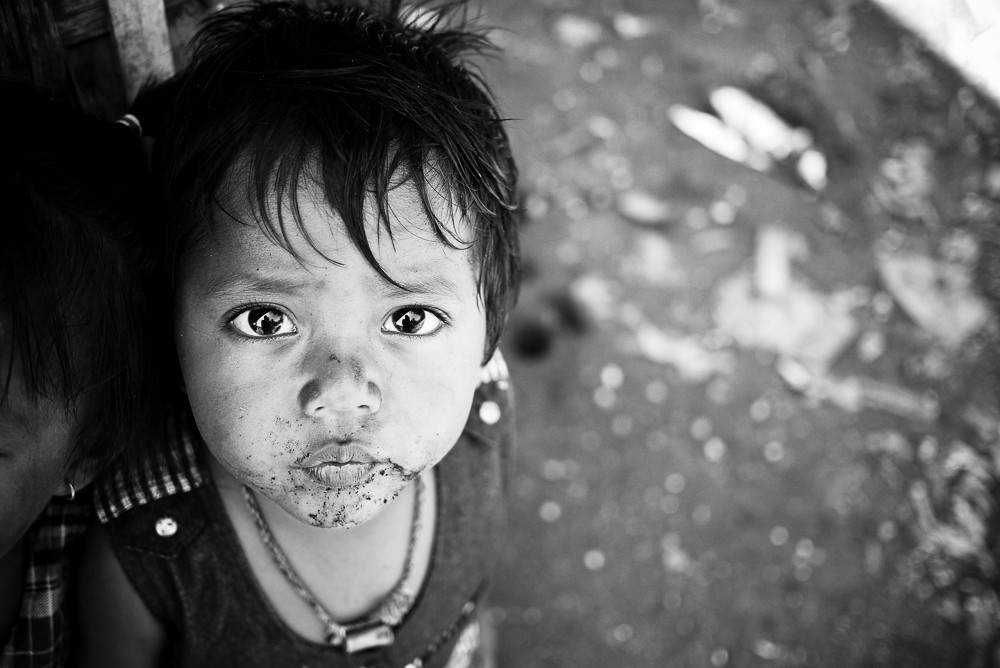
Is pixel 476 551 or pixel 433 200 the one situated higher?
pixel 433 200

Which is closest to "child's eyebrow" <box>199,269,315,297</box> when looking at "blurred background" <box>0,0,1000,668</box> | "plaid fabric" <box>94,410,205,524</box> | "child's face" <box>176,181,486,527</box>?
"child's face" <box>176,181,486,527</box>

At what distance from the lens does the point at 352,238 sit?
1027mm

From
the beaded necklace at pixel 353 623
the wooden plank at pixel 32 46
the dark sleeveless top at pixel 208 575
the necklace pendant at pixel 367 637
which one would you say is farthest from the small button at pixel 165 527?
the wooden plank at pixel 32 46

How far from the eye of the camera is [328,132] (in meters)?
1.04

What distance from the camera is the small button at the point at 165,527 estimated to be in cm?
127

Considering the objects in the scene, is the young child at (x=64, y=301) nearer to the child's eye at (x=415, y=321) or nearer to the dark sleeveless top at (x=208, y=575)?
the dark sleeveless top at (x=208, y=575)

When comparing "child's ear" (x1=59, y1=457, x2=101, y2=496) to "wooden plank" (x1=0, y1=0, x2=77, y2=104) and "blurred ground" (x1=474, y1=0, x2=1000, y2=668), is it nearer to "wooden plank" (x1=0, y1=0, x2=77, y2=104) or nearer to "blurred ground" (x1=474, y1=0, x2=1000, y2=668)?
"wooden plank" (x1=0, y1=0, x2=77, y2=104)

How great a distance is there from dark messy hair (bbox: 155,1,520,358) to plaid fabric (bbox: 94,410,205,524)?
0.33 m

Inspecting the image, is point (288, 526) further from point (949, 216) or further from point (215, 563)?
point (949, 216)

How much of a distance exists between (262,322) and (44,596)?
0.64m

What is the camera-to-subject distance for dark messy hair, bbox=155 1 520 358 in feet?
3.40

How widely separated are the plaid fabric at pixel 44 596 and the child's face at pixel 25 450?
0.62ft

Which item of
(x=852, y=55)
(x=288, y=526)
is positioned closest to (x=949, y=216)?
(x=852, y=55)

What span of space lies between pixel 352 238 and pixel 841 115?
2207 millimetres
